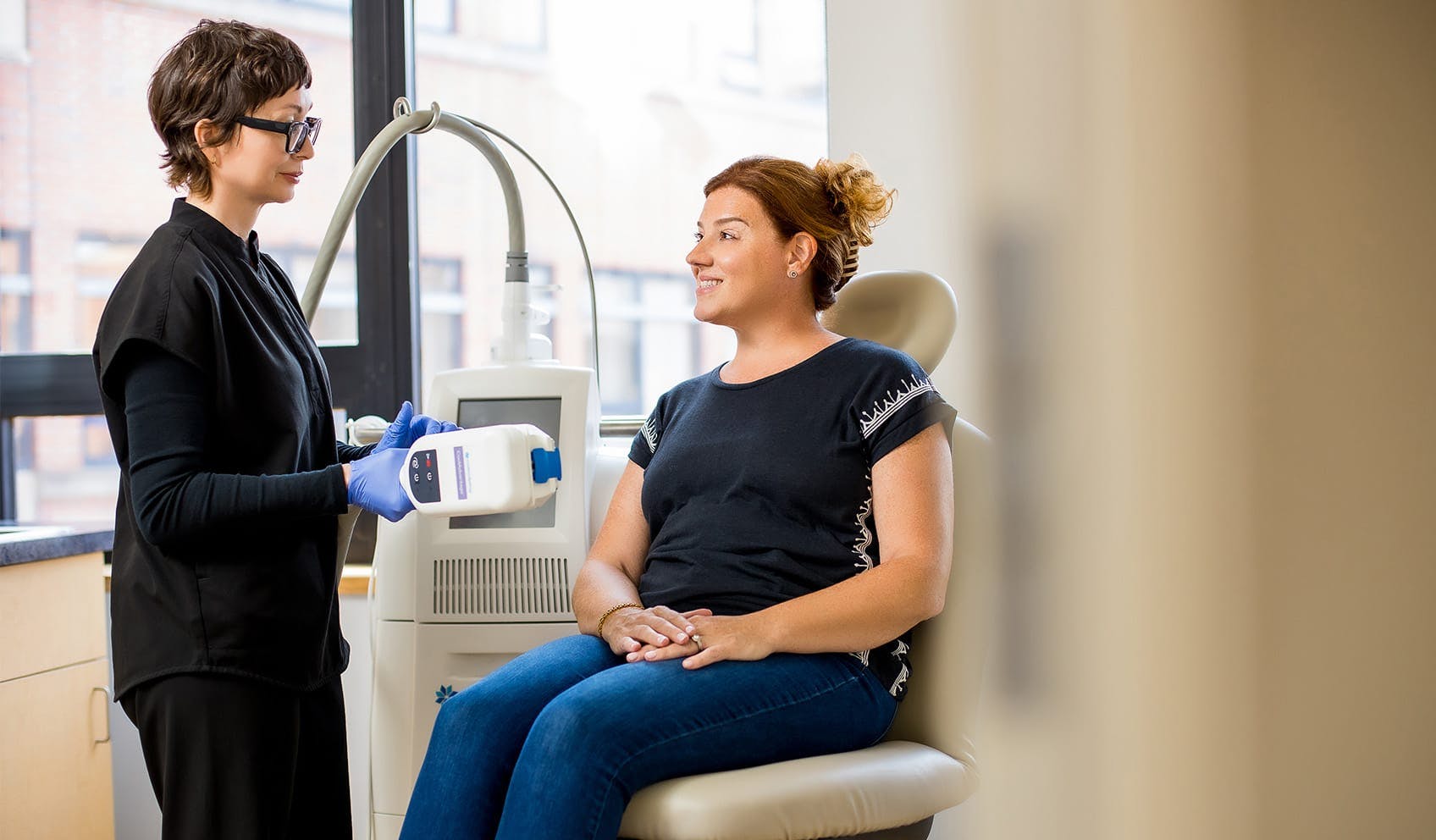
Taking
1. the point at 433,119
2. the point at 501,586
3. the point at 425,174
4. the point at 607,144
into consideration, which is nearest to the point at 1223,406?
the point at 501,586

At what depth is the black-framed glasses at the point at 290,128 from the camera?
1284 millimetres

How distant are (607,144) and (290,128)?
1.27m

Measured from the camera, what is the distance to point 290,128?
1308 mm

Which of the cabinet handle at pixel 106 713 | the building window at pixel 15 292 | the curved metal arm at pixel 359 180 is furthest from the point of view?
the building window at pixel 15 292

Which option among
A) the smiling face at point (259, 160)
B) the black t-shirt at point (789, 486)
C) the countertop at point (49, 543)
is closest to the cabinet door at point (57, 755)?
the countertop at point (49, 543)

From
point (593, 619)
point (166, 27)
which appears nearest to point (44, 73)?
point (166, 27)

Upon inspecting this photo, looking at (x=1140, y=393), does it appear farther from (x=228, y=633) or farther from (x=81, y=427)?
(x=81, y=427)

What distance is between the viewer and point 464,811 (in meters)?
1.20

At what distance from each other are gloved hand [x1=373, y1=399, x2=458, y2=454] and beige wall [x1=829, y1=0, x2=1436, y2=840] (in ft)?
3.93

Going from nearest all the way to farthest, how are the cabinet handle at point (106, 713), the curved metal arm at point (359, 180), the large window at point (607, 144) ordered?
the curved metal arm at point (359, 180) → the cabinet handle at point (106, 713) → the large window at point (607, 144)

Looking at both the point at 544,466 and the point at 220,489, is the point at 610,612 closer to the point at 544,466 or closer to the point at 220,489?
the point at 544,466

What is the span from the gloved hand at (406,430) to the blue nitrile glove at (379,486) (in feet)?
0.15

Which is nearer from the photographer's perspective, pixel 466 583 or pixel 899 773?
pixel 899 773

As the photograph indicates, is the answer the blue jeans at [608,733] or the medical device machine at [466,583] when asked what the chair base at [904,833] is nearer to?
the blue jeans at [608,733]
